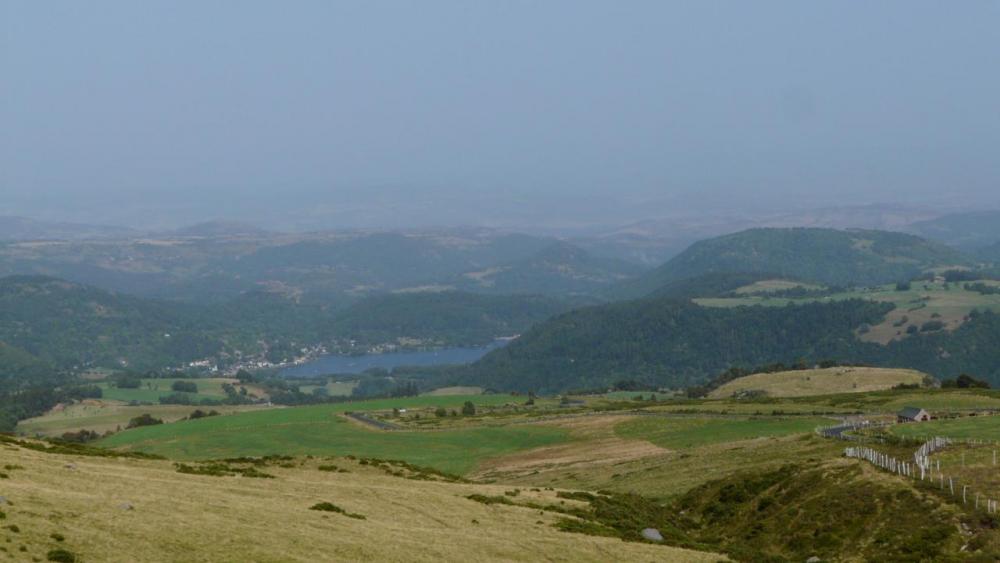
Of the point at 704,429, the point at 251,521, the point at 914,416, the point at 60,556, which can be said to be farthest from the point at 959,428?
the point at 60,556

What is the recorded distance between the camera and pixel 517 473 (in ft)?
360

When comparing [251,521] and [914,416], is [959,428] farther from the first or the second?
[251,521]

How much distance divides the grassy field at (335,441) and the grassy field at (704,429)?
1169 cm

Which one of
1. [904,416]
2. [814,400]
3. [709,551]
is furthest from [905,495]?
[814,400]

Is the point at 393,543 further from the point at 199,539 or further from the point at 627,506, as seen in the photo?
the point at 627,506

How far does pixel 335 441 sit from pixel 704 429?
5273 cm

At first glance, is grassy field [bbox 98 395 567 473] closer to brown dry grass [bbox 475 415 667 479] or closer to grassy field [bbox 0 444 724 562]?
brown dry grass [bbox 475 415 667 479]

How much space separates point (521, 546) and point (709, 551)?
11699 mm

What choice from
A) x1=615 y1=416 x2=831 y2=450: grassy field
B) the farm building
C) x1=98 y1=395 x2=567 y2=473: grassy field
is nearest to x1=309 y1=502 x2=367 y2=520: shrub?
x1=98 y1=395 x2=567 y2=473: grassy field

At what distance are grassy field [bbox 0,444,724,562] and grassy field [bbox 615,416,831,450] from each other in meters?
57.8

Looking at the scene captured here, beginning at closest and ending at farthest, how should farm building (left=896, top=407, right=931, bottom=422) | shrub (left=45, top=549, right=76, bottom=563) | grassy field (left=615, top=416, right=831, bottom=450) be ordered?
shrub (left=45, top=549, right=76, bottom=563)
farm building (left=896, top=407, right=931, bottom=422)
grassy field (left=615, top=416, right=831, bottom=450)

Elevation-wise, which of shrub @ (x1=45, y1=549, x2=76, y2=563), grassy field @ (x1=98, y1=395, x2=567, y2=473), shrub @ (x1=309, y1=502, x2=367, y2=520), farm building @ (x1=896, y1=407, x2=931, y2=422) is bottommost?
grassy field @ (x1=98, y1=395, x2=567, y2=473)

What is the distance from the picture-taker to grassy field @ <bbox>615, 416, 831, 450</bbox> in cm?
11562

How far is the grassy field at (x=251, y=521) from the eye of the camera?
38.5 m
